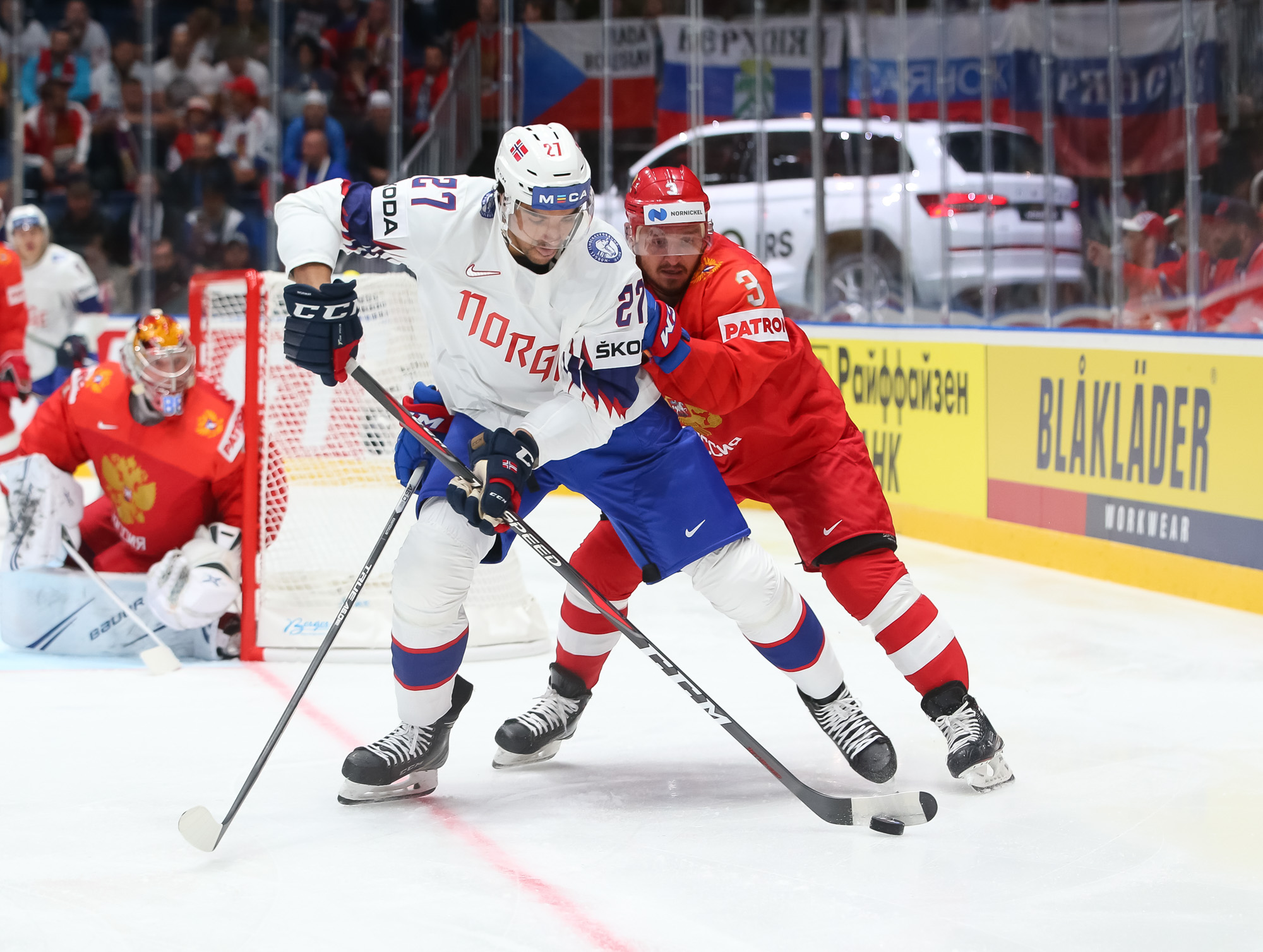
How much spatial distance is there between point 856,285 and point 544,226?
4820 millimetres

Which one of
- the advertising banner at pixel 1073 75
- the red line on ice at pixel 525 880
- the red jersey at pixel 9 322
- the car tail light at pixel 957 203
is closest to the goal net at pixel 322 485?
the red line on ice at pixel 525 880

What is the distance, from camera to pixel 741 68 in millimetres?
7375

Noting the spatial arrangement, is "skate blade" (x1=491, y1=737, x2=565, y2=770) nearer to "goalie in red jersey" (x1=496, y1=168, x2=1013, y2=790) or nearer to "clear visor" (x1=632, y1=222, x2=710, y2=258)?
"goalie in red jersey" (x1=496, y1=168, x2=1013, y2=790)

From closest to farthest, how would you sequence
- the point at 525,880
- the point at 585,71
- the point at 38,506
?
the point at 525,880 → the point at 38,506 → the point at 585,71

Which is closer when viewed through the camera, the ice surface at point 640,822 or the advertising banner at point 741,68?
the ice surface at point 640,822

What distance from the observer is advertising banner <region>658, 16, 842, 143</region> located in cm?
706

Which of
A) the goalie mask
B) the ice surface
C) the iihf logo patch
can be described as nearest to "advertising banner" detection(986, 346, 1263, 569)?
the ice surface

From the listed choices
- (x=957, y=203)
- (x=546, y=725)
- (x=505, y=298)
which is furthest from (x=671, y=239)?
(x=957, y=203)

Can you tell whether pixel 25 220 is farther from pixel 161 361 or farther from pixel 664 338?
pixel 664 338

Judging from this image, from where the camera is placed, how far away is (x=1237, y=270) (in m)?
5.00

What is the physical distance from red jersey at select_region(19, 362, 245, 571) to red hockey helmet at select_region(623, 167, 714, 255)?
154 centimetres

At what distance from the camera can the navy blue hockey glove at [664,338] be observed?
2461 millimetres

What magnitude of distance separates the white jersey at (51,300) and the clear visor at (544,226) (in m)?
4.92

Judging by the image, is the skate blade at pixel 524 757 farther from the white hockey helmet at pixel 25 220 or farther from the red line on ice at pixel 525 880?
the white hockey helmet at pixel 25 220
